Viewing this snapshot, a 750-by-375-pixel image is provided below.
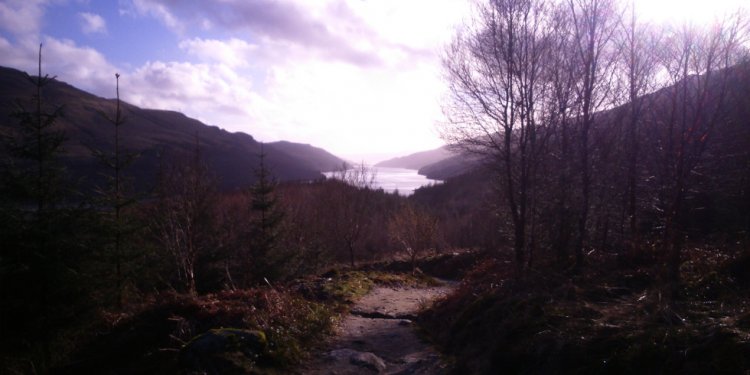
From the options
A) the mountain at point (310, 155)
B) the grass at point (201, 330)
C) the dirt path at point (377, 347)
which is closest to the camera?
the grass at point (201, 330)

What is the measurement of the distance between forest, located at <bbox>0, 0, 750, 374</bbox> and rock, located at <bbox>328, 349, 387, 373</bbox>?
589mm

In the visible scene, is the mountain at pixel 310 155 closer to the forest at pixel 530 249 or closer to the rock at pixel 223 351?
the forest at pixel 530 249

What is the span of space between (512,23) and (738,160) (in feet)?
27.9

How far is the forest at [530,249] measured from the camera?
23.2 ft

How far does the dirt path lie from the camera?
329 inches

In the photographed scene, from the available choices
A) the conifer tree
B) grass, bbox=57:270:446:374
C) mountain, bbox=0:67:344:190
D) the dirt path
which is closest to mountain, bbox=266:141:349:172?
mountain, bbox=0:67:344:190

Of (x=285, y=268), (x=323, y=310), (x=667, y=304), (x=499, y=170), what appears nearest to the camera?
(x=667, y=304)

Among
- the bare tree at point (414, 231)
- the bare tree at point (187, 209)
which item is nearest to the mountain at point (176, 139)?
the bare tree at point (187, 209)

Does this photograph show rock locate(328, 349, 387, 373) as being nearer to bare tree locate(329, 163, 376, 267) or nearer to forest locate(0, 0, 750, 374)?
forest locate(0, 0, 750, 374)

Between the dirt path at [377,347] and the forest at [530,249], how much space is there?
0.42m

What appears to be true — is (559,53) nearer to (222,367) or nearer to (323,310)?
(323,310)

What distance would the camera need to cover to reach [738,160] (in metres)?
16.1

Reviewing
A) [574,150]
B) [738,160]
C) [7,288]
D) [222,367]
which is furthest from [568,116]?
[7,288]

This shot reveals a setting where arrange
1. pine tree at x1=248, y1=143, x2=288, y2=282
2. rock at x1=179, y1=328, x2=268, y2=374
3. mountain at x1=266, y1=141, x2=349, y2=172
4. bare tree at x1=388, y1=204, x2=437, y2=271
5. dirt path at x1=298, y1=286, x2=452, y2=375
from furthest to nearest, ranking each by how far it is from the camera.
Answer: mountain at x1=266, y1=141, x2=349, y2=172
bare tree at x1=388, y1=204, x2=437, y2=271
pine tree at x1=248, y1=143, x2=288, y2=282
dirt path at x1=298, y1=286, x2=452, y2=375
rock at x1=179, y1=328, x2=268, y2=374
